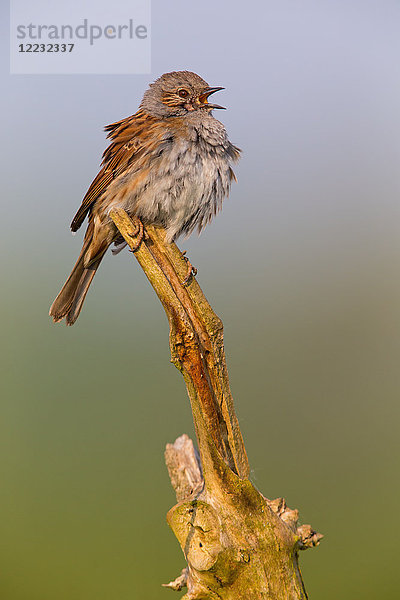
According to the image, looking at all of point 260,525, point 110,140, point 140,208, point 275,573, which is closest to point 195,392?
point 260,525

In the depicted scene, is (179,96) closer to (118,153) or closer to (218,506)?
(118,153)

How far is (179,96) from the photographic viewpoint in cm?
317

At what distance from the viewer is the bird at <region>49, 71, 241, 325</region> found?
2840 mm

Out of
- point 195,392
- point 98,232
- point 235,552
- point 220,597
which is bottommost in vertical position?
point 220,597

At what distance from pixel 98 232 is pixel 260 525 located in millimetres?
1761

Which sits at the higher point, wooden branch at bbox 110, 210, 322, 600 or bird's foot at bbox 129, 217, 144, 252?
bird's foot at bbox 129, 217, 144, 252

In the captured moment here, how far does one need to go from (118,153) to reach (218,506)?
1920 millimetres

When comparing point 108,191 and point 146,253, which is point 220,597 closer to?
point 146,253

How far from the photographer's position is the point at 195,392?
7.34 ft

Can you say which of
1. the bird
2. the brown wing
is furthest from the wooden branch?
the brown wing

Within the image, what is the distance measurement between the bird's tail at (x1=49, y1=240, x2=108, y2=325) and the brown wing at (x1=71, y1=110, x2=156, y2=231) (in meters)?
0.22

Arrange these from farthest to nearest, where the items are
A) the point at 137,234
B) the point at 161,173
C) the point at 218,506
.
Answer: the point at 161,173
the point at 137,234
the point at 218,506

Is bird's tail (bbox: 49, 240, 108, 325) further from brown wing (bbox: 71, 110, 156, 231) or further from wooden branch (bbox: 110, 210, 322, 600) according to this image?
wooden branch (bbox: 110, 210, 322, 600)

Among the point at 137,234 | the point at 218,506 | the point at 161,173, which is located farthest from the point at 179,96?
the point at 218,506
